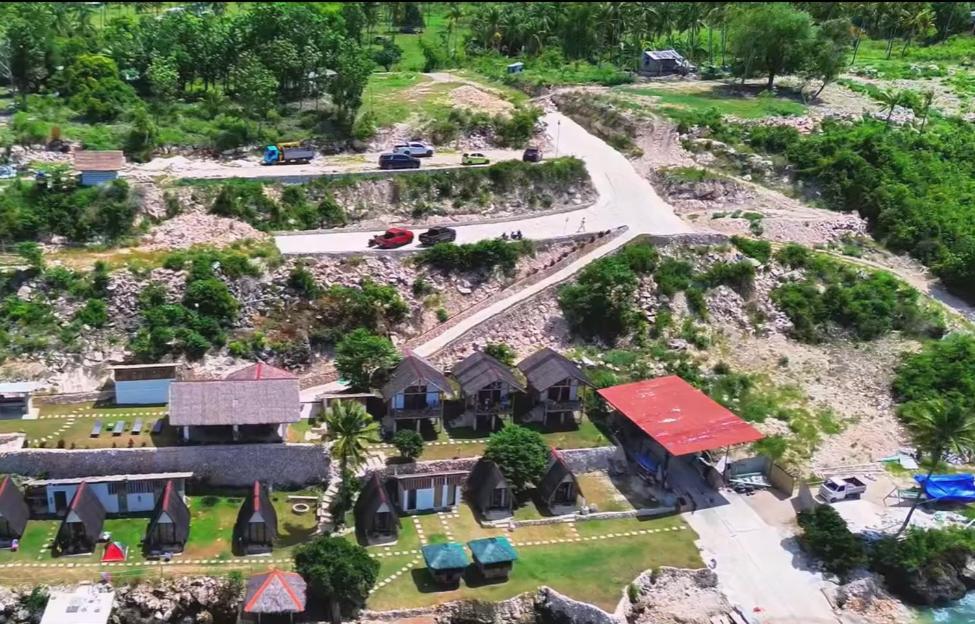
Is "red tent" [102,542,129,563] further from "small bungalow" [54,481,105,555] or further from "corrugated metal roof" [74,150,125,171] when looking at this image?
"corrugated metal roof" [74,150,125,171]

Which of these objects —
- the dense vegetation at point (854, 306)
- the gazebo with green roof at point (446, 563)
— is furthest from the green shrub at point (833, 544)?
the dense vegetation at point (854, 306)

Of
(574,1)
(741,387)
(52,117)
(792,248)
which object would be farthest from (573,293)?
(574,1)

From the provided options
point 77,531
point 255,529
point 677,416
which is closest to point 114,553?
point 77,531

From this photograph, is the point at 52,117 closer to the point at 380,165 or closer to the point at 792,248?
the point at 380,165

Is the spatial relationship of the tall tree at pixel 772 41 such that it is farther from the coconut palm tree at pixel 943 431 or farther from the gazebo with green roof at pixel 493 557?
the gazebo with green roof at pixel 493 557

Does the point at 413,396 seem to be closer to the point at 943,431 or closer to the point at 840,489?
the point at 840,489

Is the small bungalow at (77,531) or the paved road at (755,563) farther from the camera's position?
the paved road at (755,563)

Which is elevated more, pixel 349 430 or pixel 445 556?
pixel 349 430
